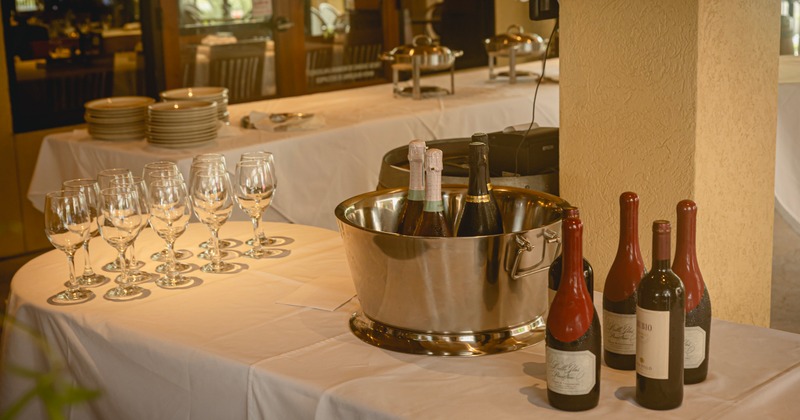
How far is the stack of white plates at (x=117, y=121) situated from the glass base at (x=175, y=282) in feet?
6.33

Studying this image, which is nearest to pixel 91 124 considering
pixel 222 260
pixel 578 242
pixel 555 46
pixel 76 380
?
pixel 222 260

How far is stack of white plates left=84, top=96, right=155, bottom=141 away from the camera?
3447mm

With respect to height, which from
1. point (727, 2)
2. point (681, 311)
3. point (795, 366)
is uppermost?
point (727, 2)

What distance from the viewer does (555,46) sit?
23.9ft

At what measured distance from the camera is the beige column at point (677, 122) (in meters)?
1.63

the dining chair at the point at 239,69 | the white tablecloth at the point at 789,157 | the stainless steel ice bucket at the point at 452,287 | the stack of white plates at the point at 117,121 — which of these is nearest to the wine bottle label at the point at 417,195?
the stainless steel ice bucket at the point at 452,287

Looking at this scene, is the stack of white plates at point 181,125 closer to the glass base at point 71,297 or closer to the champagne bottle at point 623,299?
the glass base at point 71,297

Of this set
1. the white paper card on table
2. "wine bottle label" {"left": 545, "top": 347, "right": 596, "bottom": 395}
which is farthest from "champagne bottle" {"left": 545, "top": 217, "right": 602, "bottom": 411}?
the white paper card on table

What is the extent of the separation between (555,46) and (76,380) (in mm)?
6230

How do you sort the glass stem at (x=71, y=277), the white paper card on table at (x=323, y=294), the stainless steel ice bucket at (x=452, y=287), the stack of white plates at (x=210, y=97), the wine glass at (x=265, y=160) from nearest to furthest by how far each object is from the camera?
the stainless steel ice bucket at (x=452, y=287) → the white paper card on table at (x=323, y=294) → the glass stem at (x=71, y=277) → the wine glass at (x=265, y=160) → the stack of white plates at (x=210, y=97)

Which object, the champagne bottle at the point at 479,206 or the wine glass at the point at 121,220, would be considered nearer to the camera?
the champagne bottle at the point at 479,206

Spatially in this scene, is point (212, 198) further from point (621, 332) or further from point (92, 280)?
point (621, 332)

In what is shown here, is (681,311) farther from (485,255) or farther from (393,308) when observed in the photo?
(393,308)

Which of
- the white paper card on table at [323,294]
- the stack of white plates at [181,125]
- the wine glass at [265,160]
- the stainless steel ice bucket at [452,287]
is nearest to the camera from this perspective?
the stainless steel ice bucket at [452,287]
